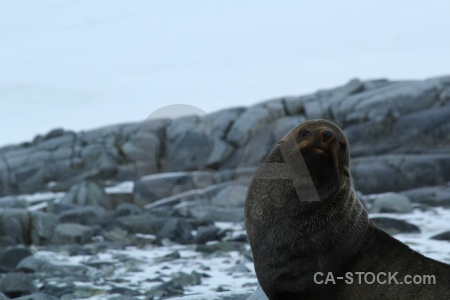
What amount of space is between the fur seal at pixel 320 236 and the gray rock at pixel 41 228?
12.4m

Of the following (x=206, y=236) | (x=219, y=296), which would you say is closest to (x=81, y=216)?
(x=206, y=236)

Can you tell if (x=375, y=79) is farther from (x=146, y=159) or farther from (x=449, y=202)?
(x=449, y=202)

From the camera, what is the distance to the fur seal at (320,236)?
492cm

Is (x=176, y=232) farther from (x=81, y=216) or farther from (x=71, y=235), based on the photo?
(x=81, y=216)

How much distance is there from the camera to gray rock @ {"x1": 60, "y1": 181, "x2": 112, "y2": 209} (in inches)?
1023

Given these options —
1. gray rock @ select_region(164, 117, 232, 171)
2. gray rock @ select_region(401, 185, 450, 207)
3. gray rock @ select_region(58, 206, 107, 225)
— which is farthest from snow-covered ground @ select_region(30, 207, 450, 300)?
gray rock @ select_region(164, 117, 232, 171)

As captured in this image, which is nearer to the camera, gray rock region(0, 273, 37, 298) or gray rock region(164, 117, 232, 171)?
gray rock region(0, 273, 37, 298)

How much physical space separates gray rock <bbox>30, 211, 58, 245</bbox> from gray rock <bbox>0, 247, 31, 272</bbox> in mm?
3357

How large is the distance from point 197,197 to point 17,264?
14.7 meters

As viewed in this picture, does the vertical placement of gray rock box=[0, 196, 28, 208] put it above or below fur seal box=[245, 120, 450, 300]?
below

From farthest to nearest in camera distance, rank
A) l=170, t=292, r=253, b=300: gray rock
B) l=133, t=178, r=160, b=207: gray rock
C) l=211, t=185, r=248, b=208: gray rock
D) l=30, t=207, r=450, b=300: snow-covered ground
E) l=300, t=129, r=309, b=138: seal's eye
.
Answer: l=133, t=178, r=160, b=207: gray rock < l=211, t=185, r=248, b=208: gray rock < l=30, t=207, r=450, b=300: snow-covered ground < l=170, t=292, r=253, b=300: gray rock < l=300, t=129, r=309, b=138: seal's eye

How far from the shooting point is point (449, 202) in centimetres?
2028

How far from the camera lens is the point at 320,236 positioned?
5121 millimetres

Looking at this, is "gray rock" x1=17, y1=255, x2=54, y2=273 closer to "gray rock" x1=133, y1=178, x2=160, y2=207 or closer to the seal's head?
the seal's head
